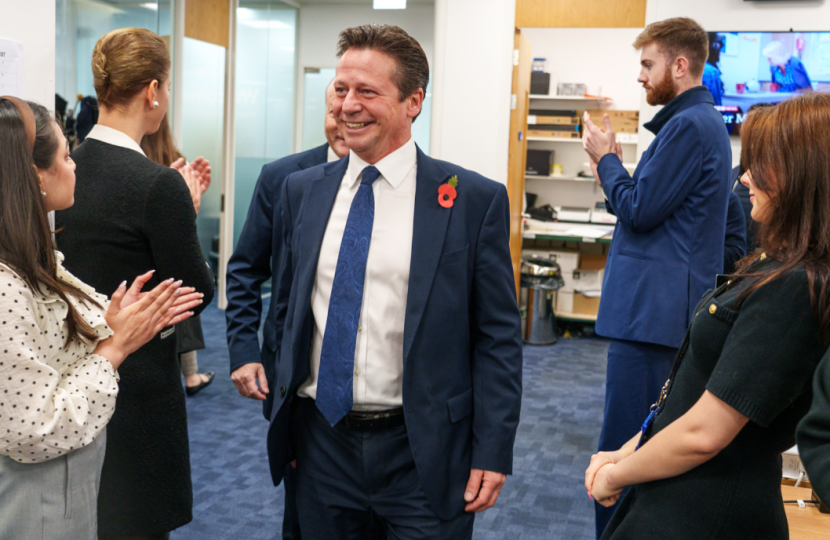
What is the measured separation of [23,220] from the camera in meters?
1.29

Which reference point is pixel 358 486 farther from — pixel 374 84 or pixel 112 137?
pixel 112 137

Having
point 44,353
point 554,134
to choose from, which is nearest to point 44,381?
point 44,353

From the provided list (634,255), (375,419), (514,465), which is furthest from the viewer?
(514,465)

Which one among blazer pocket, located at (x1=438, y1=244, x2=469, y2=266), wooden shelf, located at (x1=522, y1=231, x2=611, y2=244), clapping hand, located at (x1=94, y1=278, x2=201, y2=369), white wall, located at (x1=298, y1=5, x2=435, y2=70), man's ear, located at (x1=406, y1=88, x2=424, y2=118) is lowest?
wooden shelf, located at (x1=522, y1=231, x2=611, y2=244)

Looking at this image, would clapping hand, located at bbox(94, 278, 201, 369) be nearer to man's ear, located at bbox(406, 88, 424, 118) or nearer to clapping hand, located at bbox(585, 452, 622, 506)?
man's ear, located at bbox(406, 88, 424, 118)

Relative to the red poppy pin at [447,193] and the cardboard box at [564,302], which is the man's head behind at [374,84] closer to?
the red poppy pin at [447,193]

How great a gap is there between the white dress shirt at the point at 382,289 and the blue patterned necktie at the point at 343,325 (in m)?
0.02

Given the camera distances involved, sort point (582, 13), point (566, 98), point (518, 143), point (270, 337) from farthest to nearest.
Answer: point (566, 98) < point (518, 143) < point (582, 13) < point (270, 337)

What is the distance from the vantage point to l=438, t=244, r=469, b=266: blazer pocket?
1512 mm

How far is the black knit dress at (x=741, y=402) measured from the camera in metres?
1.11

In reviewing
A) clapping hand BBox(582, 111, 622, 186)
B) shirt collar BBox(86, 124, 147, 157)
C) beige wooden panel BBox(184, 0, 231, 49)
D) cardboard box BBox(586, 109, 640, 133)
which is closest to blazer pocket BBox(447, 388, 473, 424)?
shirt collar BBox(86, 124, 147, 157)

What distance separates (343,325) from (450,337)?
23cm

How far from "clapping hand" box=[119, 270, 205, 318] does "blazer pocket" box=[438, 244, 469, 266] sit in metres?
0.55

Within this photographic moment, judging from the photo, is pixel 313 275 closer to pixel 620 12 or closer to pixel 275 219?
pixel 275 219
